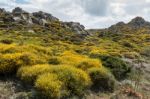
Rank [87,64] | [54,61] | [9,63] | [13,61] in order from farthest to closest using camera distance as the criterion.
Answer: [87,64], [54,61], [13,61], [9,63]

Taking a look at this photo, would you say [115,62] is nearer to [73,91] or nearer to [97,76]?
[97,76]

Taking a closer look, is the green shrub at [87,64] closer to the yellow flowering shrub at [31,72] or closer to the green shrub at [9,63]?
the yellow flowering shrub at [31,72]

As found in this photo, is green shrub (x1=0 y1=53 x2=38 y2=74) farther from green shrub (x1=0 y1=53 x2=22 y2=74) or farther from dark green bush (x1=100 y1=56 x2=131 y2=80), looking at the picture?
dark green bush (x1=100 y1=56 x2=131 y2=80)

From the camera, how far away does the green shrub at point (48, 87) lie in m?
13.8

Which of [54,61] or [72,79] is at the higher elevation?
[54,61]

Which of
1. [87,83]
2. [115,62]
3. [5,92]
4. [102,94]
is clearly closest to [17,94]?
[5,92]

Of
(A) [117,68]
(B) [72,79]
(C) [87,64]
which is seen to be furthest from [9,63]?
(A) [117,68]

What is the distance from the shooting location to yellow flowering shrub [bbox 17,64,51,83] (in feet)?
51.6

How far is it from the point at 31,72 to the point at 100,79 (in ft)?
13.9

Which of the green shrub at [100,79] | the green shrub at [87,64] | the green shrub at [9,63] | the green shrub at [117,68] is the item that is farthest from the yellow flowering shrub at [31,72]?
the green shrub at [117,68]

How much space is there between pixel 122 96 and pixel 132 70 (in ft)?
21.2

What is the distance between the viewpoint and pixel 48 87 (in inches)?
547

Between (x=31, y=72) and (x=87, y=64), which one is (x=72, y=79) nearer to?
(x=31, y=72)

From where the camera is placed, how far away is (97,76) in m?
18.1
